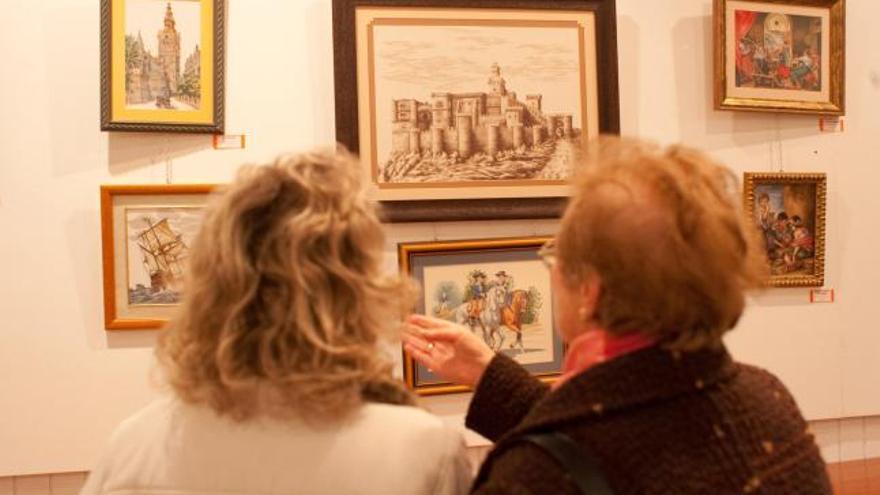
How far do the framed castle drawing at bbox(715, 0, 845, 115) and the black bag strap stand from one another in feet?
5.32

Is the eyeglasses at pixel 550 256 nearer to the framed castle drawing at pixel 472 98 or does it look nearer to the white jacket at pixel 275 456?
the white jacket at pixel 275 456

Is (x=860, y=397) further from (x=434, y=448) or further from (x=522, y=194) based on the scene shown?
(x=434, y=448)

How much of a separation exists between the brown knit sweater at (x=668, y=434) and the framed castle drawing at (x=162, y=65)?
1.35 m

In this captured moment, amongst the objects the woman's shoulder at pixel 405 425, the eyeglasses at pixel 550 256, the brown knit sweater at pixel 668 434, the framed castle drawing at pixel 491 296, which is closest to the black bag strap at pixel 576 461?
the brown knit sweater at pixel 668 434

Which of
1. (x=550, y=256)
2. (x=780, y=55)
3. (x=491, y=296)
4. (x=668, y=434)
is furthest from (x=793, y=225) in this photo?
(x=668, y=434)

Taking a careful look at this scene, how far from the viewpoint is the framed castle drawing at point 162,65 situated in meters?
1.96

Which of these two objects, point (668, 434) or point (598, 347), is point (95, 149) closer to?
point (598, 347)

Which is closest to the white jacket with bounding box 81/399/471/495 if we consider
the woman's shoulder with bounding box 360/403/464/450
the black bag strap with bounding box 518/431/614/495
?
the woman's shoulder with bounding box 360/403/464/450

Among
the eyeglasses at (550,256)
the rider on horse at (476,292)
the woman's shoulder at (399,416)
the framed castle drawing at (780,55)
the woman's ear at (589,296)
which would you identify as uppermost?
the framed castle drawing at (780,55)

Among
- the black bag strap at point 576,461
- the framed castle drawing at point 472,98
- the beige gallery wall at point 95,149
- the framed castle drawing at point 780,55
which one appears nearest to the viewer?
the black bag strap at point 576,461

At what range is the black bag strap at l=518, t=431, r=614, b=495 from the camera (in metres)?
0.87

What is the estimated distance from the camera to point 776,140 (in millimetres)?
2377

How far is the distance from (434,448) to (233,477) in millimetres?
230

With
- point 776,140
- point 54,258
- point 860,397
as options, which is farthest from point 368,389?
point 860,397
